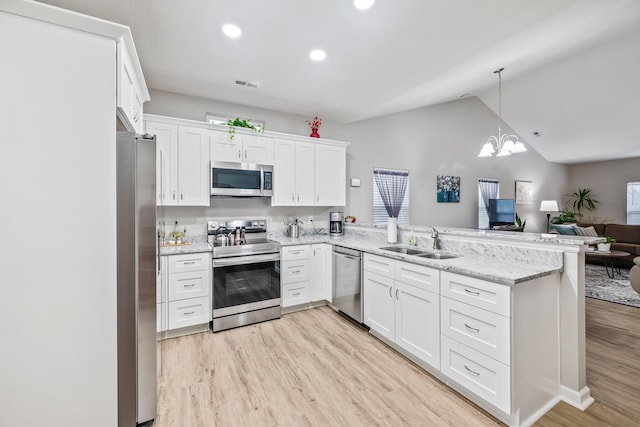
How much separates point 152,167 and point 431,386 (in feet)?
8.15

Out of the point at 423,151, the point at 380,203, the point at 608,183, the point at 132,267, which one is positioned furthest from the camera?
the point at 608,183

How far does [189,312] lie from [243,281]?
624mm

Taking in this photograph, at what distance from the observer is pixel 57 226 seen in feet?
4.58

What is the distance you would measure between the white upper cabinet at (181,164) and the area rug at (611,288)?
569 centimetres

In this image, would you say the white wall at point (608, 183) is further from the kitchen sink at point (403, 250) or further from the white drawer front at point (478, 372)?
the white drawer front at point (478, 372)

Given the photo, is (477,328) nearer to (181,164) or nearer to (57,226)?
(57,226)

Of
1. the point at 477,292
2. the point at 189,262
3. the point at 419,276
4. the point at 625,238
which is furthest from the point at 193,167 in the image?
the point at 625,238

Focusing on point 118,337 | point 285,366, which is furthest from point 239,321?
point 118,337

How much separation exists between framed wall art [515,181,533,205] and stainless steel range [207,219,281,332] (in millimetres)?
7155

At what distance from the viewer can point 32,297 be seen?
1350 millimetres

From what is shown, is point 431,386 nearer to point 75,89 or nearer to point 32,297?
point 32,297

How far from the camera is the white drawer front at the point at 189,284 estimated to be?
2.88 m

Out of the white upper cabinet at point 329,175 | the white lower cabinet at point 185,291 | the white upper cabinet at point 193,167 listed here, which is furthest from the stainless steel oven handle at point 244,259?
the white upper cabinet at point 329,175

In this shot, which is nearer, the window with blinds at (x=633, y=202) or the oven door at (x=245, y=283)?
the oven door at (x=245, y=283)
